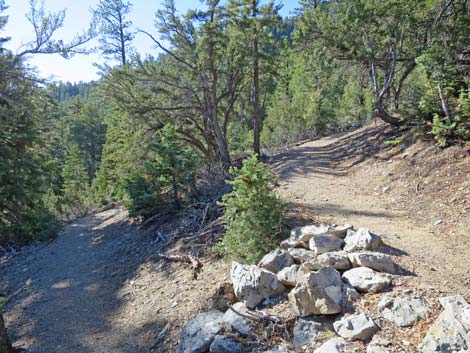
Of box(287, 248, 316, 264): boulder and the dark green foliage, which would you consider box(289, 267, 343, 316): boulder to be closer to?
box(287, 248, 316, 264): boulder

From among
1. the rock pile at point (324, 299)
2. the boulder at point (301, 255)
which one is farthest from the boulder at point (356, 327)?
the boulder at point (301, 255)

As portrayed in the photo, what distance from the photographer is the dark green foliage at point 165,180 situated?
27.8 feet

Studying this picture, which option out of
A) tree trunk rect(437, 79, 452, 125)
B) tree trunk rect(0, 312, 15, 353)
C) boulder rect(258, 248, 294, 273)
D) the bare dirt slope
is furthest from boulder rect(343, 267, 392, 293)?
tree trunk rect(437, 79, 452, 125)

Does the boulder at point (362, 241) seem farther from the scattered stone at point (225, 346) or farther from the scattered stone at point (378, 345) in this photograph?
the scattered stone at point (225, 346)

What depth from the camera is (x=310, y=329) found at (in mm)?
3277

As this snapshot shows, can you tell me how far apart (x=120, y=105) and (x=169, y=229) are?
20.5 feet

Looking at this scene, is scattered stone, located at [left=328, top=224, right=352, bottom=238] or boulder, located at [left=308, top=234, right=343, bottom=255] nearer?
boulder, located at [left=308, top=234, right=343, bottom=255]

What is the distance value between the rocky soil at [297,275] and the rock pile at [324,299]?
2 centimetres

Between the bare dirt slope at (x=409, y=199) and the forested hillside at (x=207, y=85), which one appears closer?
the bare dirt slope at (x=409, y=199)

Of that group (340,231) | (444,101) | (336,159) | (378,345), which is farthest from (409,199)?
(336,159)

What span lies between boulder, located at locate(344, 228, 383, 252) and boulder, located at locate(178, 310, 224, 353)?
1.74 m

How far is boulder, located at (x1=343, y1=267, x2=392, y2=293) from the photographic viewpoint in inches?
132

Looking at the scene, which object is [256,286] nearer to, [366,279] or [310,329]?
[310,329]

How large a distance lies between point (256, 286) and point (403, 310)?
1.59 metres
